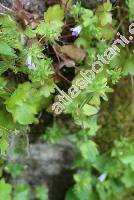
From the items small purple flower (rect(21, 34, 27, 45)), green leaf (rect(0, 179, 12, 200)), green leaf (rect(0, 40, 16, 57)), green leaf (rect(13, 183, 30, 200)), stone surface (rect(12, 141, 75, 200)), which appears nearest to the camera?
green leaf (rect(0, 40, 16, 57))

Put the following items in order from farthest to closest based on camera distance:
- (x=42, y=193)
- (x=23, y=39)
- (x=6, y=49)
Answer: (x=42, y=193) → (x=23, y=39) → (x=6, y=49)

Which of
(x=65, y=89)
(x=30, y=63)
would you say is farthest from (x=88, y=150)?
(x=30, y=63)

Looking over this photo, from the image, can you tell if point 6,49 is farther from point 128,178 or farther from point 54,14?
point 128,178

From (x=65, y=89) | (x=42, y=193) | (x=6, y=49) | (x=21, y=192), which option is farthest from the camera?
(x=42, y=193)

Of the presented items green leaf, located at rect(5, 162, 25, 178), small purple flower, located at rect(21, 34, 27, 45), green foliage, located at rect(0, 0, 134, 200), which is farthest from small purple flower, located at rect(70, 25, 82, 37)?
green leaf, located at rect(5, 162, 25, 178)

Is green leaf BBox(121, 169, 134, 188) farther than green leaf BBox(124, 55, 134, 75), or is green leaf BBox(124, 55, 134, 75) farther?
green leaf BBox(121, 169, 134, 188)

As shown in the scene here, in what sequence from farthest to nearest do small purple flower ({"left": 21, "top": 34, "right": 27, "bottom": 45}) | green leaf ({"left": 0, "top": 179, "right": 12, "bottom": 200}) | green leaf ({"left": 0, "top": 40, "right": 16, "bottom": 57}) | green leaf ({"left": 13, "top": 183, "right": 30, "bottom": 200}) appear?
green leaf ({"left": 13, "top": 183, "right": 30, "bottom": 200}) < green leaf ({"left": 0, "top": 179, "right": 12, "bottom": 200}) < small purple flower ({"left": 21, "top": 34, "right": 27, "bottom": 45}) < green leaf ({"left": 0, "top": 40, "right": 16, "bottom": 57})

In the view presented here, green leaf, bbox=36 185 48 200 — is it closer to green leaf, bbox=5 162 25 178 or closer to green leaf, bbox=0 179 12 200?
green leaf, bbox=5 162 25 178

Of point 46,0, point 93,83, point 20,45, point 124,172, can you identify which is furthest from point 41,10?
point 124,172

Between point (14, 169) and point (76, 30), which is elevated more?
point (76, 30)

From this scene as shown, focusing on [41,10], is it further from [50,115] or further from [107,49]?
[50,115]
